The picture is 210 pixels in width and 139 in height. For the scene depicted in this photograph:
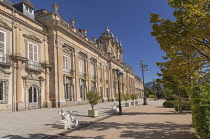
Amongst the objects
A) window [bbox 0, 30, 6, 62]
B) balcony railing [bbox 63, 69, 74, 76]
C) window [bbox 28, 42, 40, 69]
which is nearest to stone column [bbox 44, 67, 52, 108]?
window [bbox 28, 42, 40, 69]

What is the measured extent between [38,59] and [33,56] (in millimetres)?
878

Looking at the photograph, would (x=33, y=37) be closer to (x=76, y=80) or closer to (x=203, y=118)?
(x=76, y=80)

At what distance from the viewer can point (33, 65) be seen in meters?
19.6

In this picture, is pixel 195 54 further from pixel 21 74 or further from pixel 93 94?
pixel 21 74

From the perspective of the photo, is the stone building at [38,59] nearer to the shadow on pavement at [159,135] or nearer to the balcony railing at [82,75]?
the balcony railing at [82,75]

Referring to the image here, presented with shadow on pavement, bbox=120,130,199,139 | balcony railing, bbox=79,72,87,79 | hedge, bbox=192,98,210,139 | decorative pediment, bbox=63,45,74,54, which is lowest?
shadow on pavement, bbox=120,130,199,139

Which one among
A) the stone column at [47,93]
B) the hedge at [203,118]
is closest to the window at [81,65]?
the stone column at [47,93]

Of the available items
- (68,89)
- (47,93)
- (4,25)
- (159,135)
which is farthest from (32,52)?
(159,135)

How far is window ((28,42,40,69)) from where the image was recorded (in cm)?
1954

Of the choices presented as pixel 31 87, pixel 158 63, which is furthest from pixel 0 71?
pixel 158 63

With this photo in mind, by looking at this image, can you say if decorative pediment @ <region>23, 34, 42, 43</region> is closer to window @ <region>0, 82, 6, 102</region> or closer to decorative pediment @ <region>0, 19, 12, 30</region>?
decorative pediment @ <region>0, 19, 12, 30</region>

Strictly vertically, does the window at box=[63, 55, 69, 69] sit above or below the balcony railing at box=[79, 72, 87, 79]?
above

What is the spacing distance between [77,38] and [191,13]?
23016mm

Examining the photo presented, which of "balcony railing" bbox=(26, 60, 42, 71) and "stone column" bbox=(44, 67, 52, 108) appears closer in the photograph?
"balcony railing" bbox=(26, 60, 42, 71)
